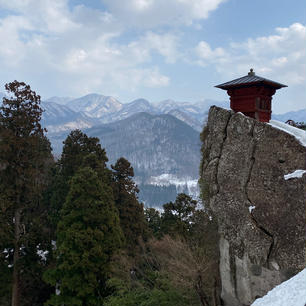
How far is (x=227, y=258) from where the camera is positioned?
12.9 metres

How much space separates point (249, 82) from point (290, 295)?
910 centimetres

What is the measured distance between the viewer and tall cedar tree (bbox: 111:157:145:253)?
21547 millimetres

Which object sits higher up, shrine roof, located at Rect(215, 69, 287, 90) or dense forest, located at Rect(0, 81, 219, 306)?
shrine roof, located at Rect(215, 69, 287, 90)

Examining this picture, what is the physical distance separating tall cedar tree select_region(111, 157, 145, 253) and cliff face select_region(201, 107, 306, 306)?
9.33m

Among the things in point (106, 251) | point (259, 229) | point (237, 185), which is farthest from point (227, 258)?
point (106, 251)

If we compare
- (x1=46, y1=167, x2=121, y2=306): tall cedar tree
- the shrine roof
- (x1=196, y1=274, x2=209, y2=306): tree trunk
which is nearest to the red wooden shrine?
the shrine roof

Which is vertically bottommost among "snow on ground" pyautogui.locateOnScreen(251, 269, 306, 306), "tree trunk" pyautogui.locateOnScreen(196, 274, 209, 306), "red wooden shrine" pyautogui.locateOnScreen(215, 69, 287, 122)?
"tree trunk" pyautogui.locateOnScreen(196, 274, 209, 306)

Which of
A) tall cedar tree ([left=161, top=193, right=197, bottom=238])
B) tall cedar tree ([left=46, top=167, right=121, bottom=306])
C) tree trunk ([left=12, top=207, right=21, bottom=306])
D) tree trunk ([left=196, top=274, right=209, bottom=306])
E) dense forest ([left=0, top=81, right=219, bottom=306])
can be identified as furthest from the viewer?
tall cedar tree ([left=161, top=193, right=197, bottom=238])

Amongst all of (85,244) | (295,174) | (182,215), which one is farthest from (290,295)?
(182,215)

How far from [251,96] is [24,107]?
13.5 metres

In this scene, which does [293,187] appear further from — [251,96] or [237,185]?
[251,96]

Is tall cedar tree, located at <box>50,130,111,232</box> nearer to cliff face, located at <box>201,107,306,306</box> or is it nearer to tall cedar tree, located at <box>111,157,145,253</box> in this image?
tall cedar tree, located at <box>111,157,145,253</box>

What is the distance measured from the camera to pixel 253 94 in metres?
13.2

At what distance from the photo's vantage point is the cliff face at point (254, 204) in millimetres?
10258
